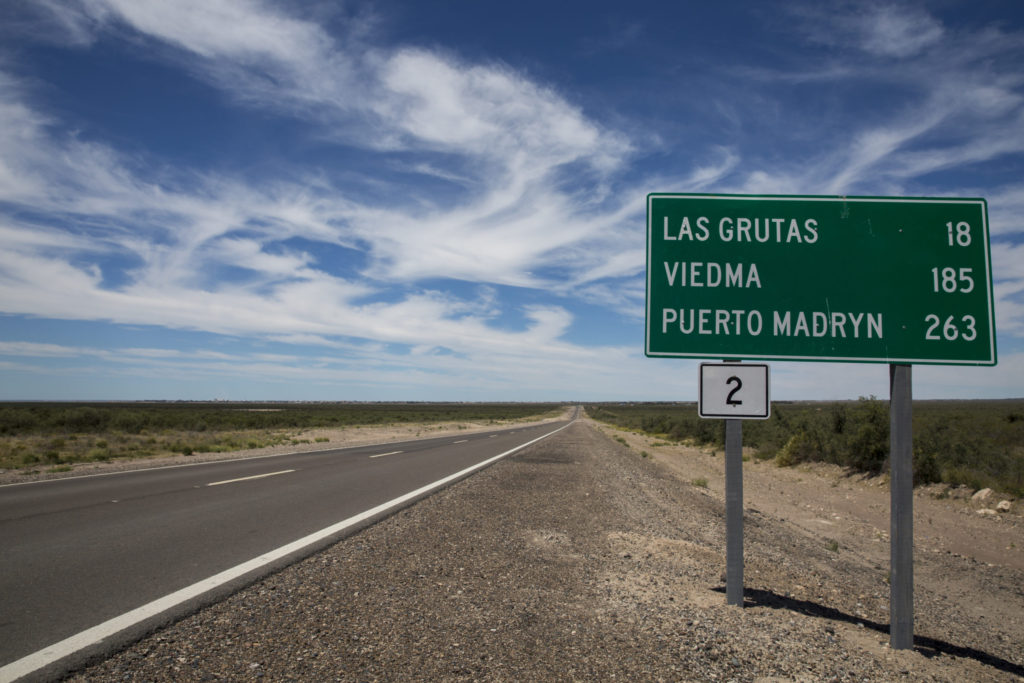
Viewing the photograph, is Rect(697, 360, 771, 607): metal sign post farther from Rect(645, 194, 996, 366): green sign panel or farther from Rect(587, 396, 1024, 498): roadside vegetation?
Rect(587, 396, 1024, 498): roadside vegetation

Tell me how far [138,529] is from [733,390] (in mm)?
7463

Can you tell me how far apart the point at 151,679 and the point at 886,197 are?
6222 millimetres

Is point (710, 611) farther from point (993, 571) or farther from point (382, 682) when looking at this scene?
point (993, 571)

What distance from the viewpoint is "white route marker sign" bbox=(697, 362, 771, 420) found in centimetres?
491

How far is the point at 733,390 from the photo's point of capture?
4977mm

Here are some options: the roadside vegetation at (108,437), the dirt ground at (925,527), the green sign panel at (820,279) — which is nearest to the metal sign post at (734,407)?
the green sign panel at (820,279)

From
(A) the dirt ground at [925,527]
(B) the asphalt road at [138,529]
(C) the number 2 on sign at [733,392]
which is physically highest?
(C) the number 2 on sign at [733,392]

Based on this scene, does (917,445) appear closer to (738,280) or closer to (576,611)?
(738,280)

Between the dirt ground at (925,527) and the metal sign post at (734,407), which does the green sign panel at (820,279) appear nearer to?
the metal sign post at (734,407)

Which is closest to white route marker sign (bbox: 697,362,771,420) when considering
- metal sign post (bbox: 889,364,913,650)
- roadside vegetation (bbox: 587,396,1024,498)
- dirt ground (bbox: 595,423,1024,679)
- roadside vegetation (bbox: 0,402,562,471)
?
metal sign post (bbox: 889,364,913,650)

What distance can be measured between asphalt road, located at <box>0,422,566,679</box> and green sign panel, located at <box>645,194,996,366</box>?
4759 mm

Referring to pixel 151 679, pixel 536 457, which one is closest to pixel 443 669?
pixel 151 679

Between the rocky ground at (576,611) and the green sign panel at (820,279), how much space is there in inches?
87.3

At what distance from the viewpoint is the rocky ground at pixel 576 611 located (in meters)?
3.65
